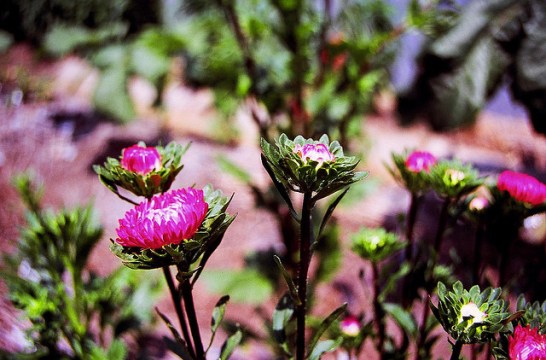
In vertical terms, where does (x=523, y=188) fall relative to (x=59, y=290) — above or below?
below

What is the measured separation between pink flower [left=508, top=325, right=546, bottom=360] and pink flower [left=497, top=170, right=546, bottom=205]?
14cm

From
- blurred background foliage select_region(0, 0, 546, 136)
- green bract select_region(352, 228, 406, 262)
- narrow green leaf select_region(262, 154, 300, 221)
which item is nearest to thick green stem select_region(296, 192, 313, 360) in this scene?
narrow green leaf select_region(262, 154, 300, 221)

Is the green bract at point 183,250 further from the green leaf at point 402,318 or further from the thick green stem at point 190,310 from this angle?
the green leaf at point 402,318

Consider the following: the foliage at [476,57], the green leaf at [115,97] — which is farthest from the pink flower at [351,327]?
the green leaf at [115,97]

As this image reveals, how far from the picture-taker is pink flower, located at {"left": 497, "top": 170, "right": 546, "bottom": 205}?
0.41 m

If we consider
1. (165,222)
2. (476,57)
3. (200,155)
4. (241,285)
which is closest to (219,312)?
(165,222)

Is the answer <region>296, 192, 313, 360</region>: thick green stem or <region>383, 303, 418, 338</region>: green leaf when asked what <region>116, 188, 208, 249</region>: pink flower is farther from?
<region>383, 303, 418, 338</region>: green leaf

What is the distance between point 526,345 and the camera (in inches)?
12.1

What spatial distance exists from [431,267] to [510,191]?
12 cm

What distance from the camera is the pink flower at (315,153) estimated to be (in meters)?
0.31

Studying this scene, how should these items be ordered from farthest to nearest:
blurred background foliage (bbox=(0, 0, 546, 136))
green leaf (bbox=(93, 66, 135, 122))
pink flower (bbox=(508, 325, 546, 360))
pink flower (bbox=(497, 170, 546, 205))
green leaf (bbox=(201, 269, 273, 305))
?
green leaf (bbox=(93, 66, 135, 122)), green leaf (bbox=(201, 269, 273, 305)), blurred background foliage (bbox=(0, 0, 546, 136)), pink flower (bbox=(497, 170, 546, 205)), pink flower (bbox=(508, 325, 546, 360))

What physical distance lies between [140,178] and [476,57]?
2.68 feet

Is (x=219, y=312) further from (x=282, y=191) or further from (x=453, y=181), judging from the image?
(x=453, y=181)

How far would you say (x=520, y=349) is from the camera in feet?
1.01
